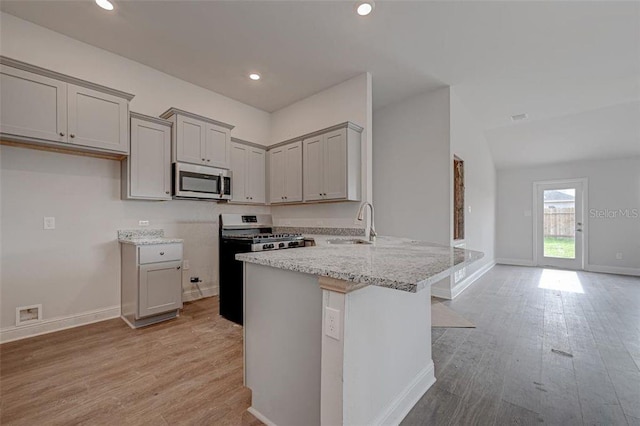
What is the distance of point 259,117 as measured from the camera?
4.50 meters

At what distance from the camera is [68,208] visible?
2680 millimetres

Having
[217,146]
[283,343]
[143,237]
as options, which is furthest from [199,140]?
[283,343]

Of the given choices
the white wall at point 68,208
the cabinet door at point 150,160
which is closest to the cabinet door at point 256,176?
the white wall at point 68,208

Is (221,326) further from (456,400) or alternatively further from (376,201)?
(376,201)

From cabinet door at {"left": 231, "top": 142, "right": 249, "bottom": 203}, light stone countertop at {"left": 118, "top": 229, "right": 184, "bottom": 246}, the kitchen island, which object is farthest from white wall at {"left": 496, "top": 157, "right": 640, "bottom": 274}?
light stone countertop at {"left": 118, "top": 229, "right": 184, "bottom": 246}

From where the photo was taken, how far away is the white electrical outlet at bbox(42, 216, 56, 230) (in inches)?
101

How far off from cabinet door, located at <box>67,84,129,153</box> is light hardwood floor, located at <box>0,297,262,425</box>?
182 centimetres

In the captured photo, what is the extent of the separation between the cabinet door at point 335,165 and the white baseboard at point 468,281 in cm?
221

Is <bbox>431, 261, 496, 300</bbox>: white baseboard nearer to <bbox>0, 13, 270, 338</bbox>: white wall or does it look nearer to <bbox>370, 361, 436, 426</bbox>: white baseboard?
<bbox>370, 361, 436, 426</bbox>: white baseboard

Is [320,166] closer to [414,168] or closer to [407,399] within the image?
[414,168]

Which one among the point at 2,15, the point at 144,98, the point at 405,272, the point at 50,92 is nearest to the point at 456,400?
the point at 405,272

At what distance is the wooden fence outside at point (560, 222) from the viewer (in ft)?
19.6

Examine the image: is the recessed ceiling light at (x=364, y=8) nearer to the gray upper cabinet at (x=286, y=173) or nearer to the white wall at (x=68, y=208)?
the gray upper cabinet at (x=286, y=173)

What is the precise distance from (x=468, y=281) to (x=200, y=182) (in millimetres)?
4462
